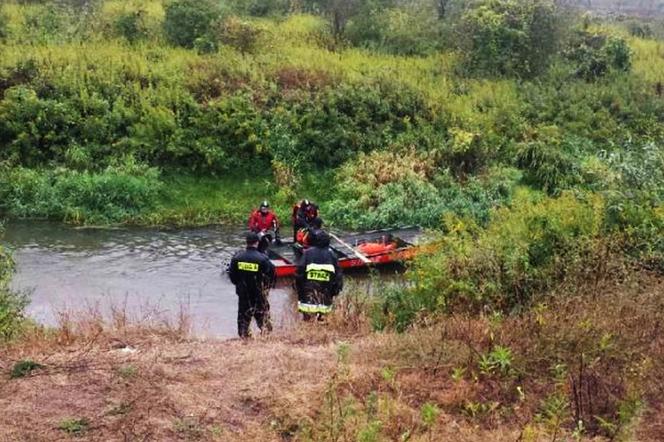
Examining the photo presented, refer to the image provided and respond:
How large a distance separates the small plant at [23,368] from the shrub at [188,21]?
19350 millimetres

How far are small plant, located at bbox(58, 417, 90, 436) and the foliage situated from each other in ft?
74.4

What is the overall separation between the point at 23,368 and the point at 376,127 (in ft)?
53.5

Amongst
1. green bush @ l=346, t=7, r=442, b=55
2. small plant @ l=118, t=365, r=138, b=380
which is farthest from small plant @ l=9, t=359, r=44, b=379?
green bush @ l=346, t=7, r=442, b=55

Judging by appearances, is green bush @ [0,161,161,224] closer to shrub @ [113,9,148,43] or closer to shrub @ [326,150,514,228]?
shrub @ [326,150,514,228]

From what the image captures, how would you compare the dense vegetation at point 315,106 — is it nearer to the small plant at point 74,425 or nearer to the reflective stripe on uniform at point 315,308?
the reflective stripe on uniform at point 315,308

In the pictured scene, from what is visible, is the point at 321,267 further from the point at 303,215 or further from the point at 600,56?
the point at 600,56

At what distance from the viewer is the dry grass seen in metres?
6.20

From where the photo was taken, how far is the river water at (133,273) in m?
12.9

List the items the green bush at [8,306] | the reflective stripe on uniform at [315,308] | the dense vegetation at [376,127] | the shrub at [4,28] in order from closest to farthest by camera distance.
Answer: the green bush at [8,306] < the dense vegetation at [376,127] < the reflective stripe on uniform at [315,308] < the shrub at [4,28]

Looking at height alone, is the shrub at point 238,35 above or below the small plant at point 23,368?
above

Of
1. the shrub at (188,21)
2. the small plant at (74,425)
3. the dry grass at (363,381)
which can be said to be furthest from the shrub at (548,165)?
the small plant at (74,425)

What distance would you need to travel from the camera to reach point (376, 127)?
2247 centimetres

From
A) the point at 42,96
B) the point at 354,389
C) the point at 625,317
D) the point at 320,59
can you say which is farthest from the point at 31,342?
the point at 320,59

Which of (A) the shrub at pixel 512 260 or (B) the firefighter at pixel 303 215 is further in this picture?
(B) the firefighter at pixel 303 215
